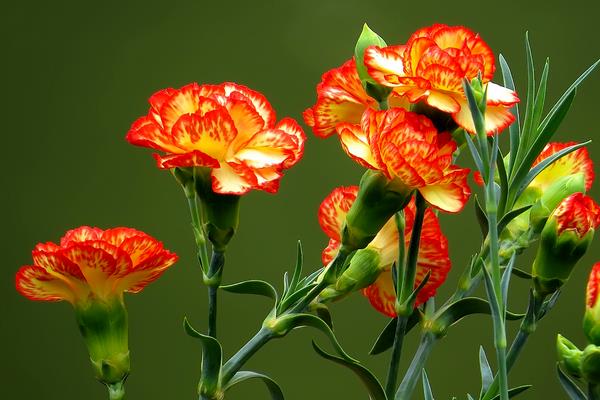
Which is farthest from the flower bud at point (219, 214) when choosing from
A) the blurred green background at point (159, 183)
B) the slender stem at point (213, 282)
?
the blurred green background at point (159, 183)

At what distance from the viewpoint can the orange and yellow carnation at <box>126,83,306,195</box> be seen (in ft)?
1.49

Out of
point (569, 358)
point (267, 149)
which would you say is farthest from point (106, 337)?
point (569, 358)

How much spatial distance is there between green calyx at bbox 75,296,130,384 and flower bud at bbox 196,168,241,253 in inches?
2.7

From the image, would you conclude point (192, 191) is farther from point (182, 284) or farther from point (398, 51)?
point (182, 284)

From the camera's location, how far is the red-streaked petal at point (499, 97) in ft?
1.52

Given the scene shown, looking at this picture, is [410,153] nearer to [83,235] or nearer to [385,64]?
[385,64]

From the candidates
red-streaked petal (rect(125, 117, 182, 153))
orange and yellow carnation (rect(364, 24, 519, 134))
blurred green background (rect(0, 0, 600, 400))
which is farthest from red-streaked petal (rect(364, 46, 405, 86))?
blurred green background (rect(0, 0, 600, 400))

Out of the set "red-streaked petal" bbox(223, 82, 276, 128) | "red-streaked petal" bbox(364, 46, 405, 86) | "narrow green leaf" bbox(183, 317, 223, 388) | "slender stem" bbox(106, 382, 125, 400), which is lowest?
"slender stem" bbox(106, 382, 125, 400)

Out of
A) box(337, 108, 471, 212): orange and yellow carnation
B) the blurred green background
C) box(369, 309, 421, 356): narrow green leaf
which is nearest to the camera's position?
box(337, 108, 471, 212): orange and yellow carnation

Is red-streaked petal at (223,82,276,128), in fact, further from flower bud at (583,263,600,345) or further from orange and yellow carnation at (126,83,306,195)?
flower bud at (583,263,600,345)

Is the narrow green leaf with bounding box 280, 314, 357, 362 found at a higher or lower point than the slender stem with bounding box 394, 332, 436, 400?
higher

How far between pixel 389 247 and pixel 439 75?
0.12 m

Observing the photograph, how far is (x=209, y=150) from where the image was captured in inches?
18.3

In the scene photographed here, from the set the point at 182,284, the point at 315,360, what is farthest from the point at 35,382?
the point at 315,360
